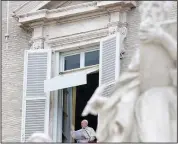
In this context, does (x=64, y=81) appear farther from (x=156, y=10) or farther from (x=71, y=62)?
(x=156, y=10)

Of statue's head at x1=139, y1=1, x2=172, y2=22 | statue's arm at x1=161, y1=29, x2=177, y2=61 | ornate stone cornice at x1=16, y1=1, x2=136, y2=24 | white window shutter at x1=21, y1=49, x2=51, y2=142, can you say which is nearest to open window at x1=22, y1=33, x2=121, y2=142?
white window shutter at x1=21, y1=49, x2=51, y2=142

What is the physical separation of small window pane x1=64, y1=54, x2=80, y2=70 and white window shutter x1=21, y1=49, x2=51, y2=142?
29 centimetres

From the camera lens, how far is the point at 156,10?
15008mm

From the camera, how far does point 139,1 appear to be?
22.4 meters

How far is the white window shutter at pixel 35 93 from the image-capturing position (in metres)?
23.0

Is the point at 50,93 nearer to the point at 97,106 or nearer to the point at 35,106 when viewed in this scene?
the point at 35,106

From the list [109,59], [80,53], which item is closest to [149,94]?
[109,59]

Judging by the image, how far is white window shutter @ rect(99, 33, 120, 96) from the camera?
22.2 metres

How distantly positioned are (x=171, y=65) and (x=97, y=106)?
939 millimetres

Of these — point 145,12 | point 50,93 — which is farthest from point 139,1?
point 145,12

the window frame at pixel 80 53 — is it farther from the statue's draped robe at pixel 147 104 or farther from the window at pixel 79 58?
the statue's draped robe at pixel 147 104

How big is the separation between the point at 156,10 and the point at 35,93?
28.0 feet

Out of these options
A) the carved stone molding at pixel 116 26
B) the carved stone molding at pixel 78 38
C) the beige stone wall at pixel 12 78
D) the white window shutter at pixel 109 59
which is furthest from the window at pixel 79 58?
the beige stone wall at pixel 12 78

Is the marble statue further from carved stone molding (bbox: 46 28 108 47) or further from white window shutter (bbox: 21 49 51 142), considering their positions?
white window shutter (bbox: 21 49 51 142)
